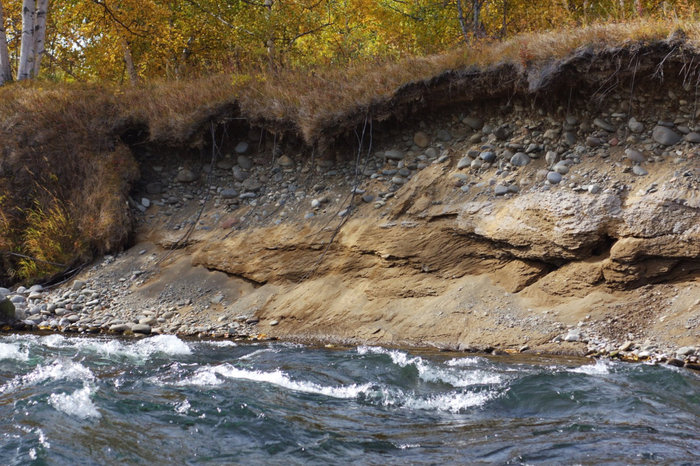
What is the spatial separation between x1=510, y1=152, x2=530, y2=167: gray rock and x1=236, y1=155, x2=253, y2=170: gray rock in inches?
189

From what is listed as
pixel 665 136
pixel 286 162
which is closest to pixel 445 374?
pixel 665 136

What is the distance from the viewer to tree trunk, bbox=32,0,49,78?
14.9m

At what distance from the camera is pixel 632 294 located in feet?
25.7

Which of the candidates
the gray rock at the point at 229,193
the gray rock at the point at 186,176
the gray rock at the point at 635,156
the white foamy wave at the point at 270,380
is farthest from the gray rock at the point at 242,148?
the gray rock at the point at 635,156

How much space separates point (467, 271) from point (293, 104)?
4.17 meters

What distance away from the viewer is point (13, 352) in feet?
25.9

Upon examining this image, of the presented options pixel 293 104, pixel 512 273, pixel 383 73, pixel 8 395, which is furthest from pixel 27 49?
pixel 512 273

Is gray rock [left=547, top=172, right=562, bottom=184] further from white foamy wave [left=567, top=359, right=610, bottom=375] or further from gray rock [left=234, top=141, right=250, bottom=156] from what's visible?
gray rock [left=234, top=141, right=250, bottom=156]

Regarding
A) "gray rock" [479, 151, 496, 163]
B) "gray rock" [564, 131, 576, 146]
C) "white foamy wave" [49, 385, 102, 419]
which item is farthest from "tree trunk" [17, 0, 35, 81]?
"gray rock" [564, 131, 576, 146]

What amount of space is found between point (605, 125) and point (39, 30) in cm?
1256

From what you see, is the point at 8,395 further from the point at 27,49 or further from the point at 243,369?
the point at 27,49

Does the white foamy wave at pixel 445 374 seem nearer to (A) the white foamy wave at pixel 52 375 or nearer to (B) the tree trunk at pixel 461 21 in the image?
(A) the white foamy wave at pixel 52 375

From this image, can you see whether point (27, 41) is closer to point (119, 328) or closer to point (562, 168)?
point (119, 328)

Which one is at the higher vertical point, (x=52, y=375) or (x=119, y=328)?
(x=52, y=375)
